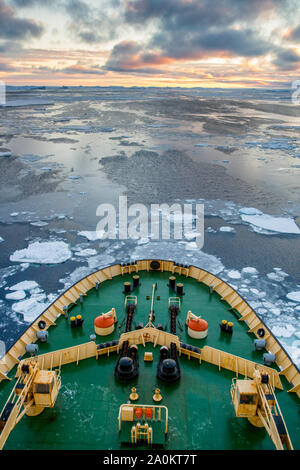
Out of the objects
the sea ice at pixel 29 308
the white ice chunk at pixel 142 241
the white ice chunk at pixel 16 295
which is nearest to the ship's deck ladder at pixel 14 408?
the sea ice at pixel 29 308

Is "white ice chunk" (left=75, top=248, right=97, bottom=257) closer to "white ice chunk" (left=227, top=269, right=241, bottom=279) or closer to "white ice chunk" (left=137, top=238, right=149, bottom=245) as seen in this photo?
"white ice chunk" (left=137, top=238, right=149, bottom=245)

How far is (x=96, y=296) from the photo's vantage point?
11.7 metres

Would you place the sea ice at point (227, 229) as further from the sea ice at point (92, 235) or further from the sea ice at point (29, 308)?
the sea ice at point (29, 308)

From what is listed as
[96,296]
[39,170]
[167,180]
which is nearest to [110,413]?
[96,296]

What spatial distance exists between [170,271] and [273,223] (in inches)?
524

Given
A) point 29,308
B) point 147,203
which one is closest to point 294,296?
point 29,308

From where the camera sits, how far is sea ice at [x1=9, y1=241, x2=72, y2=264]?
18373 millimetres

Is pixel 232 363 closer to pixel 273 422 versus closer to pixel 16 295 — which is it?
pixel 273 422

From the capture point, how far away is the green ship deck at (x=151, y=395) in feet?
21.6

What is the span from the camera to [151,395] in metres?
7.52

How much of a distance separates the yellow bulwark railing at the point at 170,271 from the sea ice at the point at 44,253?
273 inches

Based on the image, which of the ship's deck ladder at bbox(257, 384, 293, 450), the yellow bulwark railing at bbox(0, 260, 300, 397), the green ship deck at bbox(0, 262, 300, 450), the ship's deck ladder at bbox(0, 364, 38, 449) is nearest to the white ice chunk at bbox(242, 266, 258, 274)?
the yellow bulwark railing at bbox(0, 260, 300, 397)
